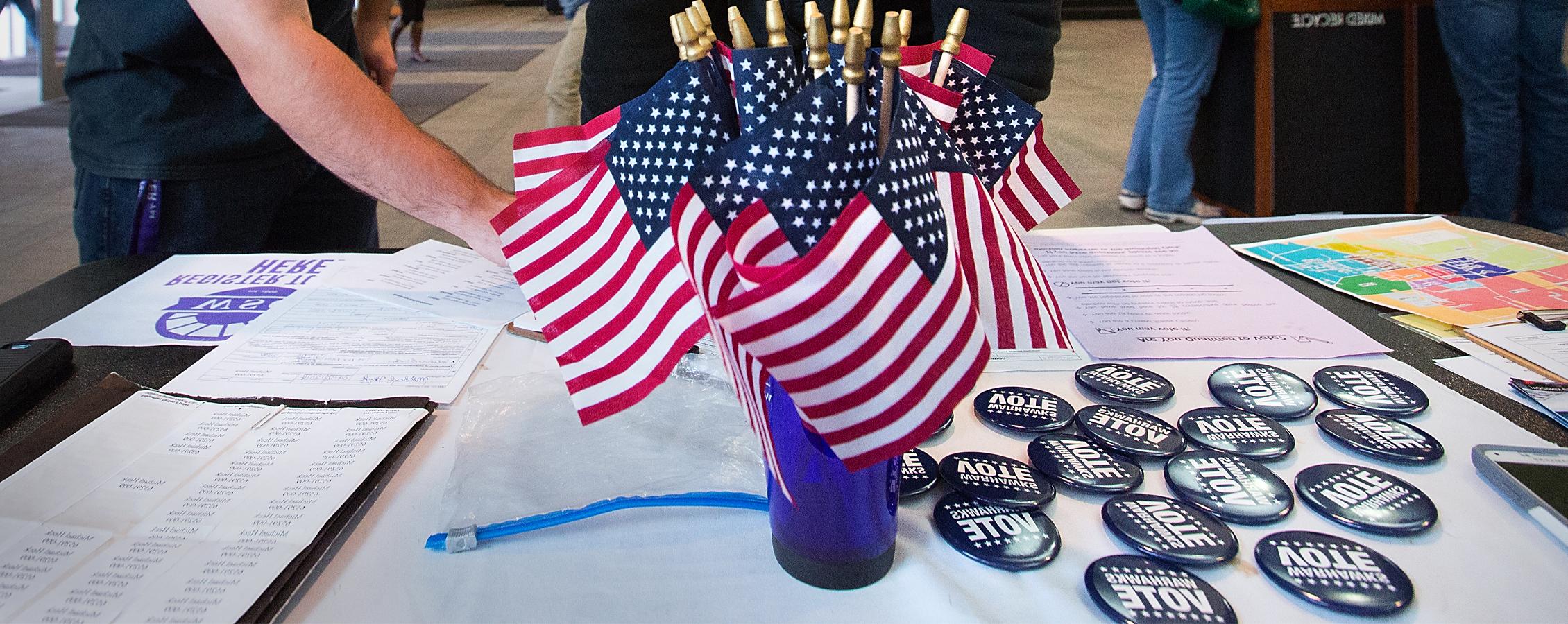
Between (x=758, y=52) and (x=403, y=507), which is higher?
(x=758, y=52)

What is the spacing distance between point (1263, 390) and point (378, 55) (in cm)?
148

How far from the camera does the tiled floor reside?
3.52 meters

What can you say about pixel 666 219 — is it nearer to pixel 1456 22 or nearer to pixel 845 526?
pixel 845 526

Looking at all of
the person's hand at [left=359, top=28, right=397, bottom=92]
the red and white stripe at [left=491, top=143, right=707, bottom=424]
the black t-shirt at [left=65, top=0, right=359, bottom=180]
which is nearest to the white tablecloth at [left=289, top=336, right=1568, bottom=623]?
the red and white stripe at [left=491, top=143, right=707, bottom=424]

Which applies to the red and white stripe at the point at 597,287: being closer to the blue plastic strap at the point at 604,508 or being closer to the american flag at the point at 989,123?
the blue plastic strap at the point at 604,508

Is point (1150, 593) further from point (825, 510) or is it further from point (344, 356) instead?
point (344, 356)

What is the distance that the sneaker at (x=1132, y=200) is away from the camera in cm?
362

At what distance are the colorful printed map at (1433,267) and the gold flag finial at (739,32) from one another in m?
0.90

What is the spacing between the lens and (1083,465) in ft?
2.53

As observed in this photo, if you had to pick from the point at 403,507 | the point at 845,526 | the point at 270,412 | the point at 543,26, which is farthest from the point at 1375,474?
the point at 543,26

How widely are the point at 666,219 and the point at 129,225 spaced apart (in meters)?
1.11

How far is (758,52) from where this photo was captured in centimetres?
59

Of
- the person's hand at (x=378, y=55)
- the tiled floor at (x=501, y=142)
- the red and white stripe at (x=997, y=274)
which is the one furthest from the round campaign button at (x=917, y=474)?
the tiled floor at (x=501, y=142)

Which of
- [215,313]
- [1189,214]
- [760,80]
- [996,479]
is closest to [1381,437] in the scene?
[996,479]
